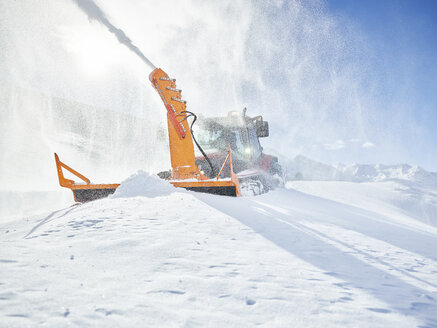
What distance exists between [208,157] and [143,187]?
7.60ft

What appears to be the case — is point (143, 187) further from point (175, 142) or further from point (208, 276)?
point (208, 276)

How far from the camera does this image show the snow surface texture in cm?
116

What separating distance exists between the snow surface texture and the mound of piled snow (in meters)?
1.12

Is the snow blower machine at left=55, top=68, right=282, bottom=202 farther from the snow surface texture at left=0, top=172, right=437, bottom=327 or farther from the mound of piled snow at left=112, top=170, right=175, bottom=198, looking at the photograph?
the snow surface texture at left=0, top=172, right=437, bottom=327

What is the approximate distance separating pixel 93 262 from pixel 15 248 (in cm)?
77

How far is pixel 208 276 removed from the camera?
1.55m

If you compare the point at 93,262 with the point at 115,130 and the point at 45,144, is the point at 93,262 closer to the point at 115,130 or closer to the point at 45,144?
the point at 45,144

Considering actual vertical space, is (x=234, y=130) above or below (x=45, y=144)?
below

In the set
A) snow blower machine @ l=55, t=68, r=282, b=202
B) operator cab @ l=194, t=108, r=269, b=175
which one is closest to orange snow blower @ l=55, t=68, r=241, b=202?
snow blower machine @ l=55, t=68, r=282, b=202

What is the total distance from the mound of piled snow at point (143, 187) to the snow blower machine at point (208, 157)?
1.27 ft

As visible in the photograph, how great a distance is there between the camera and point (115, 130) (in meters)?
39.2

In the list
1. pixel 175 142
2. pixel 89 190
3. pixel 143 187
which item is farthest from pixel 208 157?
pixel 89 190

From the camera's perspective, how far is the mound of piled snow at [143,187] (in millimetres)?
3986

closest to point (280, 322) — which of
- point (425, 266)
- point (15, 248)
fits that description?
point (425, 266)
